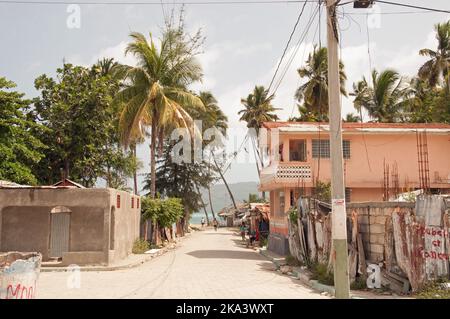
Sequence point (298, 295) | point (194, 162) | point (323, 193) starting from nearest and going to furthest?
1. point (298, 295)
2. point (323, 193)
3. point (194, 162)

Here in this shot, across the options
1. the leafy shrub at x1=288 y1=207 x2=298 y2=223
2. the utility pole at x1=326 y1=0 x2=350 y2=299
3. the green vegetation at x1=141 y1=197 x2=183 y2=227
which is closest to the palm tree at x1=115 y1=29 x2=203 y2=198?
the green vegetation at x1=141 y1=197 x2=183 y2=227

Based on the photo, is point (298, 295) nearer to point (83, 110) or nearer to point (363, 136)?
point (363, 136)

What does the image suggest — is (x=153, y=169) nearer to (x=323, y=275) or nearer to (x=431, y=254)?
(x=323, y=275)

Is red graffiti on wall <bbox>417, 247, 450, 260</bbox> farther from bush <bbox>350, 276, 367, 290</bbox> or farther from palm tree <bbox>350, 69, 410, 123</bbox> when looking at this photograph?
palm tree <bbox>350, 69, 410, 123</bbox>

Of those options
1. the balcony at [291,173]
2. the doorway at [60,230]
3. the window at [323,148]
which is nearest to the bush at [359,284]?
the balcony at [291,173]

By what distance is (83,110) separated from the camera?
26578mm

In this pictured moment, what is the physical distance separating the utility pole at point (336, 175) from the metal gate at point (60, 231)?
11.8m

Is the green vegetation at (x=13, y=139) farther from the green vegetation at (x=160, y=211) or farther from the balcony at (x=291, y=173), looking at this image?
the balcony at (x=291, y=173)

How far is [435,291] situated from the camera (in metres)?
9.84

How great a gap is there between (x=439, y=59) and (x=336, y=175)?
1178 inches

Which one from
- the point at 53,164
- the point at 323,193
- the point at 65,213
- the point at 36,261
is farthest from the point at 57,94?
the point at 36,261

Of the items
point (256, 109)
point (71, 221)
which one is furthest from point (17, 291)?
point (256, 109)

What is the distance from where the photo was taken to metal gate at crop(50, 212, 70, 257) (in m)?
17.8
